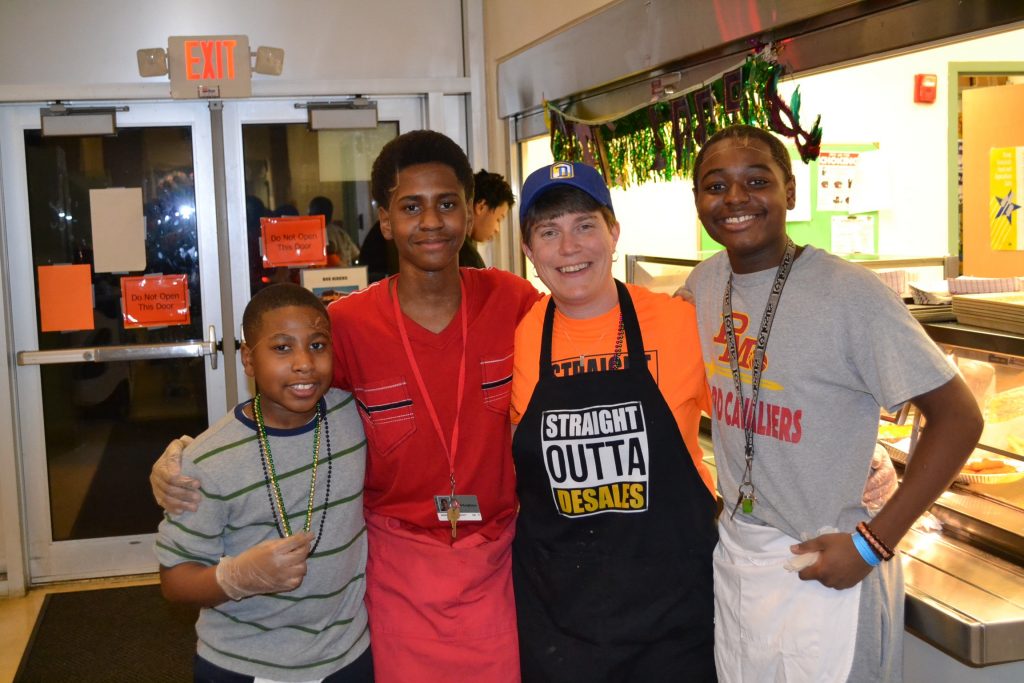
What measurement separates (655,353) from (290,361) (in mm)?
674

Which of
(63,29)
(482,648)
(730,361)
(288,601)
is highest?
(63,29)

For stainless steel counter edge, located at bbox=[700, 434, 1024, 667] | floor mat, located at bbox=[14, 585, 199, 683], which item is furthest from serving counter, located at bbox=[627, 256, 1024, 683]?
floor mat, located at bbox=[14, 585, 199, 683]

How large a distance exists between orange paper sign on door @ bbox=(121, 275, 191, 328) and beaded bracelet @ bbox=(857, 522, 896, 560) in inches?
152

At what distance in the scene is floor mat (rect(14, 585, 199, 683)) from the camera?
3.64 metres

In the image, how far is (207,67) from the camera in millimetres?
4340

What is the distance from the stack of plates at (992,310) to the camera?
6.22ft

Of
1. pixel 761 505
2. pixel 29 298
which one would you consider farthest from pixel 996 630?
pixel 29 298

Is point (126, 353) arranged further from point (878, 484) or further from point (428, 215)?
point (878, 484)

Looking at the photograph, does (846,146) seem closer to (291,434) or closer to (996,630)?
(996,630)

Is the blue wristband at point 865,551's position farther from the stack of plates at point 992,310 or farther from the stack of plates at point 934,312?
the stack of plates at point 934,312

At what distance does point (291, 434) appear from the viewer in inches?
68.2

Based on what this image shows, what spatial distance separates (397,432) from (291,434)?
22 centimetres

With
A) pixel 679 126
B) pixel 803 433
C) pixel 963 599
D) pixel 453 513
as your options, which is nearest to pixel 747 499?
pixel 803 433

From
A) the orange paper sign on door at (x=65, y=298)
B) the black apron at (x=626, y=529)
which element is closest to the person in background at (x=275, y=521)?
the black apron at (x=626, y=529)
